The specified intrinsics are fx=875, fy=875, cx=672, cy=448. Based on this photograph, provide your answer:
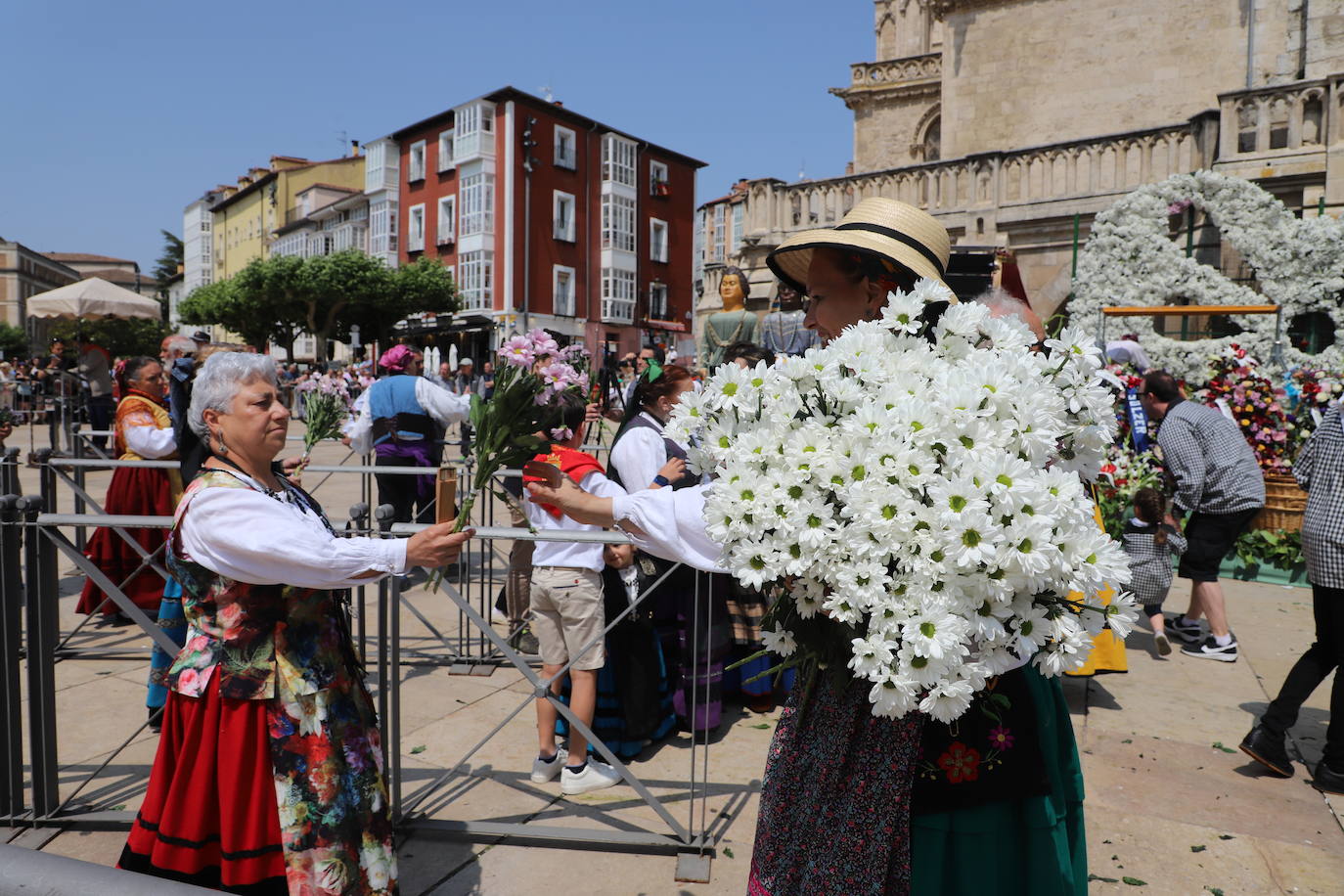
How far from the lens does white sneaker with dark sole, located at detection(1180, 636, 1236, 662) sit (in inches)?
231

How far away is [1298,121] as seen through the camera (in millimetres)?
11656

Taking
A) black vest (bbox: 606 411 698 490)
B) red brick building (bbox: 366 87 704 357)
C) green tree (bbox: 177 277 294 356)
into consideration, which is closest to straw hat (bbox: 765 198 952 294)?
black vest (bbox: 606 411 698 490)

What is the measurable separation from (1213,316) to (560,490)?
12.1 metres

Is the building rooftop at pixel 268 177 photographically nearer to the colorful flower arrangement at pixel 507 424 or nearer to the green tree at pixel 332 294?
the green tree at pixel 332 294

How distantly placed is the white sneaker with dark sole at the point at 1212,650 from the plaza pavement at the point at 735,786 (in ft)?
0.43

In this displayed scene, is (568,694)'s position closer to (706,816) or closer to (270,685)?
(706,816)

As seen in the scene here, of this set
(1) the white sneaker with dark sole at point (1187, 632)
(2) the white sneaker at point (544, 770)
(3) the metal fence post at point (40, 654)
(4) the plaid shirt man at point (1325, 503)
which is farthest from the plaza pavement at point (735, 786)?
(4) the plaid shirt man at point (1325, 503)

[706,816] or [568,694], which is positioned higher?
[568,694]

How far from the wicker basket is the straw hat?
284 inches

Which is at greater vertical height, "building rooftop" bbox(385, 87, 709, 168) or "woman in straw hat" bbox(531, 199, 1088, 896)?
"building rooftop" bbox(385, 87, 709, 168)

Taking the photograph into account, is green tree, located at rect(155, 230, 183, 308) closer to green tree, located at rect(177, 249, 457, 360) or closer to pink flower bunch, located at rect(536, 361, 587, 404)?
green tree, located at rect(177, 249, 457, 360)

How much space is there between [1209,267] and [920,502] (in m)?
12.2

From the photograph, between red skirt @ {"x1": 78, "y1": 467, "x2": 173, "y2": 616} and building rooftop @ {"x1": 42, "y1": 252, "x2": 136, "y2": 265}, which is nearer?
red skirt @ {"x1": 78, "y1": 467, "x2": 173, "y2": 616}

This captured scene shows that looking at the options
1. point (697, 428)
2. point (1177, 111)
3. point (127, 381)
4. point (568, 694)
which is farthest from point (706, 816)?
point (1177, 111)
